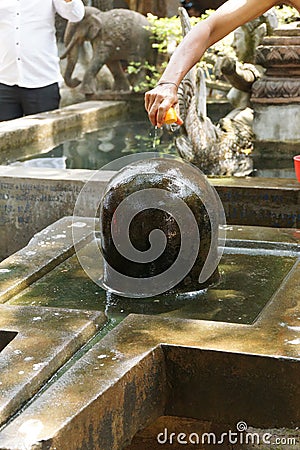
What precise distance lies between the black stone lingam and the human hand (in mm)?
412

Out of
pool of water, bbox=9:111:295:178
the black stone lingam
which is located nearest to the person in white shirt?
pool of water, bbox=9:111:295:178

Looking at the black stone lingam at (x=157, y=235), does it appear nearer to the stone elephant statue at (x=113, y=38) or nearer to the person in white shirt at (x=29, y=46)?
the person in white shirt at (x=29, y=46)

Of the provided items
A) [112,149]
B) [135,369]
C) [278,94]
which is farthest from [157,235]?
[112,149]

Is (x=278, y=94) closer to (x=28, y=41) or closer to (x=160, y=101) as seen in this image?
(x=28, y=41)

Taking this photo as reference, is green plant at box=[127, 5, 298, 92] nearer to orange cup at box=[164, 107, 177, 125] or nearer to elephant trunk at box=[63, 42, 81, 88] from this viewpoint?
elephant trunk at box=[63, 42, 81, 88]

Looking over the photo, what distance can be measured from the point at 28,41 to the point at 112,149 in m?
1.85

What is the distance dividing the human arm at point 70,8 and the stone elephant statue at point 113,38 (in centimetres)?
458

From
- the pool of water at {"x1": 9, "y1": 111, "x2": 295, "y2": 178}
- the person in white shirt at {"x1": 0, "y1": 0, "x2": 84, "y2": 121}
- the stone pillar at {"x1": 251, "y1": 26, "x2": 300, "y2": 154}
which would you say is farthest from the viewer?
the stone pillar at {"x1": 251, "y1": 26, "x2": 300, "y2": 154}

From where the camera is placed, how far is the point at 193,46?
3969 mm

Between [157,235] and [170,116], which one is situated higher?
[170,116]

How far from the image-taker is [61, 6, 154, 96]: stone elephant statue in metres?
11.8

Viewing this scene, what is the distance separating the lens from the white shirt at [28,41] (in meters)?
7.26

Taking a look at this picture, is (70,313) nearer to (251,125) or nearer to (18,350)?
(18,350)

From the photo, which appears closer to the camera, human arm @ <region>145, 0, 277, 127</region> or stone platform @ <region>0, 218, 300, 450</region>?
stone platform @ <region>0, 218, 300, 450</region>
